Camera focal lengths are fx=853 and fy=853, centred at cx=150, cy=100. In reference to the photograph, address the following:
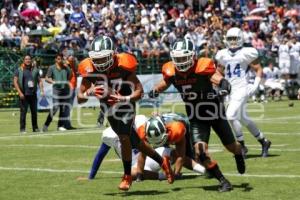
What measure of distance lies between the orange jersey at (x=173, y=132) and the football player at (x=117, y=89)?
333 millimetres

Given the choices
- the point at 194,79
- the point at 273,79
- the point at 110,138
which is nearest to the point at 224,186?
the point at 194,79

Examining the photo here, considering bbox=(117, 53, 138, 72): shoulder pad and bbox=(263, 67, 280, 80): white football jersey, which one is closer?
bbox=(117, 53, 138, 72): shoulder pad

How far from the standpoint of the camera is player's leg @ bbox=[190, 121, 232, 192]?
366 inches

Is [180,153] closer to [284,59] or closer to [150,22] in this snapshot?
[284,59]

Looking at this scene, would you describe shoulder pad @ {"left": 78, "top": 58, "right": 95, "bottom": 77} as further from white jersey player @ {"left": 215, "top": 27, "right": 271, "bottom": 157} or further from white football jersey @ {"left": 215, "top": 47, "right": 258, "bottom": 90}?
white football jersey @ {"left": 215, "top": 47, "right": 258, "bottom": 90}

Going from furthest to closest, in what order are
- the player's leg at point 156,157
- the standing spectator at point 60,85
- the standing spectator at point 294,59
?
the standing spectator at point 294,59, the standing spectator at point 60,85, the player's leg at point 156,157

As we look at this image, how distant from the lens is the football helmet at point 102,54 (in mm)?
9281

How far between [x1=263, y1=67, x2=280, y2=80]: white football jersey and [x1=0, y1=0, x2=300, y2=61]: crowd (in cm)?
199

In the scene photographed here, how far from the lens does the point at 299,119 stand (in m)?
20.6

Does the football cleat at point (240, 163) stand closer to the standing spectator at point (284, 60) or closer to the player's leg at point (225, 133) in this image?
the player's leg at point (225, 133)

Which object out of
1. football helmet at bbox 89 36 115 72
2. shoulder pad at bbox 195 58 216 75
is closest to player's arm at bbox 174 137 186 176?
shoulder pad at bbox 195 58 216 75

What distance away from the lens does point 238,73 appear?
1295 centimetres

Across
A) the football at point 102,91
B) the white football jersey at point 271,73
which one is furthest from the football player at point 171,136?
the white football jersey at point 271,73

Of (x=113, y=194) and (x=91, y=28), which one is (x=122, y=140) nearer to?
(x=113, y=194)
